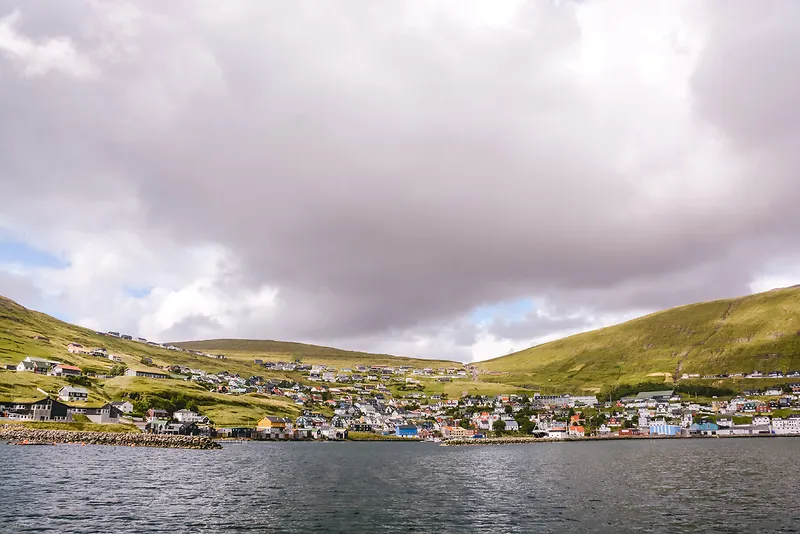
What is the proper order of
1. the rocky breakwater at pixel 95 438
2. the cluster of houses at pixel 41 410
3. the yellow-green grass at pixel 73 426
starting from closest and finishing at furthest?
1. the rocky breakwater at pixel 95 438
2. the yellow-green grass at pixel 73 426
3. the cluster of houses at pixel 41 410

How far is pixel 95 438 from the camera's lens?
142 metres

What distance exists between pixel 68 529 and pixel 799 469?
114310 millimetres

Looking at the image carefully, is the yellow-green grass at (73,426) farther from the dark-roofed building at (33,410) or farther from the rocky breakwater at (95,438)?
the dark-roofed building at (33,410)

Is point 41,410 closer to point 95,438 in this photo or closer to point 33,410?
point 33,410

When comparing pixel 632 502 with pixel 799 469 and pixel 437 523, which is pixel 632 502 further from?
pixel 799 469

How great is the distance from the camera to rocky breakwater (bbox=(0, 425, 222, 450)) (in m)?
136

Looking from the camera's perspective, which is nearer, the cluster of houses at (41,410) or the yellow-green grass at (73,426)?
the yellow-green grass at (73,426)

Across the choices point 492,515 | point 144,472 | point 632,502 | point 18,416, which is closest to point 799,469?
point 632,502

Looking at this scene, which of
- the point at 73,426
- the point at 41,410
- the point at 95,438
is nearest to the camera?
the point at 95,438

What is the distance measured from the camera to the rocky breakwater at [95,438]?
13650 centimetres

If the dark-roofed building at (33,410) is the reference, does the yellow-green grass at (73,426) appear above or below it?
below

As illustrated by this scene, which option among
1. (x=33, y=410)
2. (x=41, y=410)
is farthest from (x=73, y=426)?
(x=33, y=410)

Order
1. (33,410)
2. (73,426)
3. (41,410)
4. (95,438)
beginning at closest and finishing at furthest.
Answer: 1. (95,438)
2. (73,426)
3. (33,410)
4. (41,410)

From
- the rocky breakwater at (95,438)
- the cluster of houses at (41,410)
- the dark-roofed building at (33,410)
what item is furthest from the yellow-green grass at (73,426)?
the cluster of houses at (41,410)
